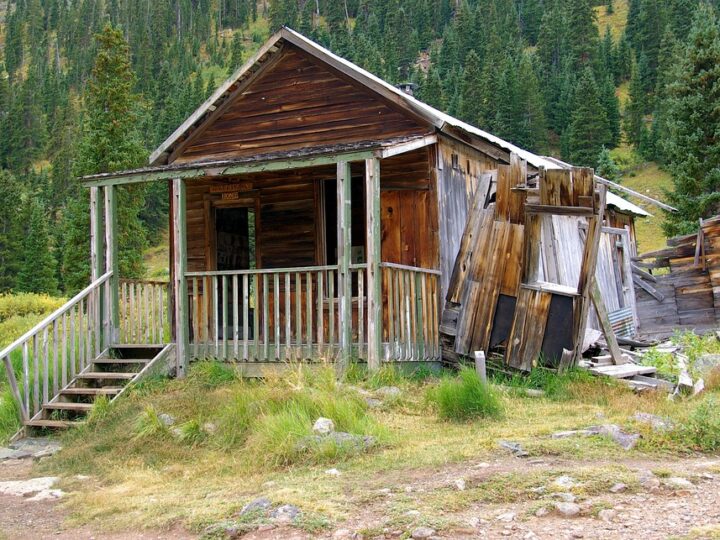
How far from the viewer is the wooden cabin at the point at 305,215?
992cm

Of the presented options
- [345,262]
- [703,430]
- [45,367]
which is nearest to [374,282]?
[345,262]

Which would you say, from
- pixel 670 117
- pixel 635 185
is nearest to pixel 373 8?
pixel 635 185

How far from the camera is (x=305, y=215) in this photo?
12742 millimetres

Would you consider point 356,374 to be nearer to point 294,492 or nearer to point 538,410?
point 538,410

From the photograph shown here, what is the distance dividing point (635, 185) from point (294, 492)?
47.8m

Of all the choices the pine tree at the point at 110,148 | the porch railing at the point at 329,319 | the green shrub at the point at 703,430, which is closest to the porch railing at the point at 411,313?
the porch railing at the point at 329,319

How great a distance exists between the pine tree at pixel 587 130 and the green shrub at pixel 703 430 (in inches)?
1989

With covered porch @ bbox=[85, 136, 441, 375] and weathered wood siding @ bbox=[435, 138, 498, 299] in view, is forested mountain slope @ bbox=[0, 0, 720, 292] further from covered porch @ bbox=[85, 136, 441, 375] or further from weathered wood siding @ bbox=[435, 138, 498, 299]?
weathered wood siding @ bbox=[435, 138, 498, 299]

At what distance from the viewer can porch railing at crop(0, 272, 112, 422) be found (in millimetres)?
9641

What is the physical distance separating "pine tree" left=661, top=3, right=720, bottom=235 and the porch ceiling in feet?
66.2

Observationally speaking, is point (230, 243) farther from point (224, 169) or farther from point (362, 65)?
point (362, 65)

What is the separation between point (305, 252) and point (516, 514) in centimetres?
818

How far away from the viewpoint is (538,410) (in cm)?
845

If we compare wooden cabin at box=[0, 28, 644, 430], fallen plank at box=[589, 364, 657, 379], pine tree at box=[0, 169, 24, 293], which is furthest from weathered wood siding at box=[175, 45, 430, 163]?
pine tree at box=[0, 169, 24, 293]
